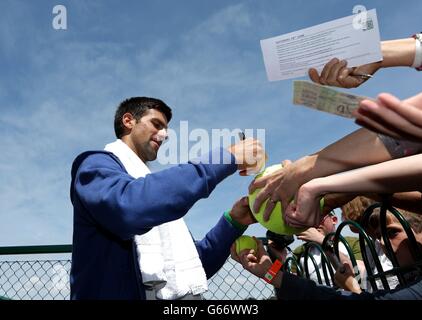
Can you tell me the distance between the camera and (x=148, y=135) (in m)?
2.92

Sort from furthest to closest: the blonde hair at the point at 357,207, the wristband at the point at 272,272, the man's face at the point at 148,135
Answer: the man's face at the point at 148,135
the blonde hair at the point at 357,207
the wristband at the point at 272,272

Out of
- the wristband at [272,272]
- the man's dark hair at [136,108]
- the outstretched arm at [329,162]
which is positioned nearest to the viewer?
the outstretched arm at [329,162]

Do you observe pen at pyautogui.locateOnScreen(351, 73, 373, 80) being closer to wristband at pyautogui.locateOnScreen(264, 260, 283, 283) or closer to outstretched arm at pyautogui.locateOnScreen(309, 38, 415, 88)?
outstretched arm at pyautogui.locateOnScreen(309, 38, 415, 88)

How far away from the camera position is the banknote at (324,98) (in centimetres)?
111

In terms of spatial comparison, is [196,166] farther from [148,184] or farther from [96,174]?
[96,174]

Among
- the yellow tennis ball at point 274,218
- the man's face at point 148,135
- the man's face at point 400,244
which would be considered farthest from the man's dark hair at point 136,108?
the man's face at point 400,244

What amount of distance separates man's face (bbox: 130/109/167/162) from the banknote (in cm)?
180

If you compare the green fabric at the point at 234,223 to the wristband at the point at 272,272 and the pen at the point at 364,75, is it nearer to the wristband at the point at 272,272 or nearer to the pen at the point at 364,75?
the wristband at the point at 272,272

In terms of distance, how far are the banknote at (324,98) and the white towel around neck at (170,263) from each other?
1.17m

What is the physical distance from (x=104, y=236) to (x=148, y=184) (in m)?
0.40

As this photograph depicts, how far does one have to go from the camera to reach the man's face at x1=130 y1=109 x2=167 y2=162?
2.89 metres

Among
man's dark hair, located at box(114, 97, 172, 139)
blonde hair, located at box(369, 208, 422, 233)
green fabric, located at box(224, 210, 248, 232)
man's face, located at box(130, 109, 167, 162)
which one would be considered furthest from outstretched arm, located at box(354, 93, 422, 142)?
man's dark hair, located at box(114, 97, 172, 139)
